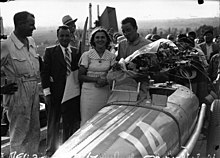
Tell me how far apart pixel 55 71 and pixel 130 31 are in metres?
1.13

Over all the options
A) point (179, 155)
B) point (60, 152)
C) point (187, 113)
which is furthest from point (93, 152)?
point (187, 113)

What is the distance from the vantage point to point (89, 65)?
3916mm

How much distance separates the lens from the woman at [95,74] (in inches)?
152

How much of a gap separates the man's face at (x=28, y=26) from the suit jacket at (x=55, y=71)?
81 centimetres

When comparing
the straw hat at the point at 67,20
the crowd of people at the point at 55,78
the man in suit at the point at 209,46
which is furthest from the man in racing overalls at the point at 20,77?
the man in suit at the point at 209,46

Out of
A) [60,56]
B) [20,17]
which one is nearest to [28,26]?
[20,17]

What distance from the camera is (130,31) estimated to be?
14.2 ft

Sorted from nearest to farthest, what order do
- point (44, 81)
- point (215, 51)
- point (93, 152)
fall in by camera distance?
1. point (93, 152)
2. point (44, 81)
3. point (215, 51)

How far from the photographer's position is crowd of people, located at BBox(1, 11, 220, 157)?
328 cm

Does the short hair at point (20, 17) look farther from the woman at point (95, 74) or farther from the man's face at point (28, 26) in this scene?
the woman at point (95, 74)

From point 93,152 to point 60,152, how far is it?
1.03ft

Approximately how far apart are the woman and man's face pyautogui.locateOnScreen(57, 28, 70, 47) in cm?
35

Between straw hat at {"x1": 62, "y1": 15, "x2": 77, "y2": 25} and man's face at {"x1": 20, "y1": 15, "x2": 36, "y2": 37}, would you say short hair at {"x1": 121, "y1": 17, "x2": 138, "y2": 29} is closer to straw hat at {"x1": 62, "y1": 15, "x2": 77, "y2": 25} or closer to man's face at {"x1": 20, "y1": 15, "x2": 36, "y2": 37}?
straw hat at {"x1": 62, "y1": 15, "x2": 77, "y2": 25}

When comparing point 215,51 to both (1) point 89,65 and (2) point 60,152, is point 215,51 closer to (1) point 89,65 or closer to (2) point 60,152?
(1) point 89,65
